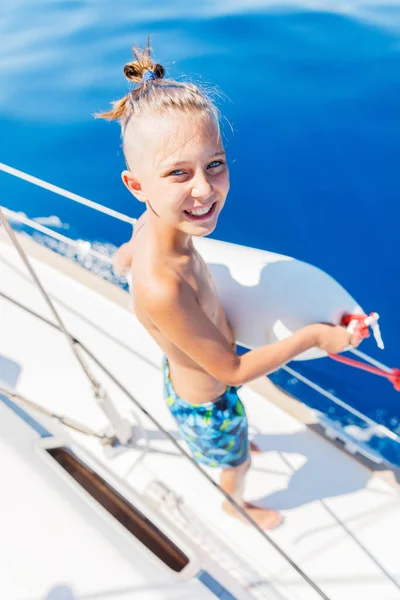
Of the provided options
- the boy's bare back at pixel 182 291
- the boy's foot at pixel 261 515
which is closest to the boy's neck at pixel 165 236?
the boy's bare back at pixel 182 291

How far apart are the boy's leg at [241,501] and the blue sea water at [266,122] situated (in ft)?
2.63

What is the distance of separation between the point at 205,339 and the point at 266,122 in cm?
247

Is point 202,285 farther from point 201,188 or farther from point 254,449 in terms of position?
point 254,449

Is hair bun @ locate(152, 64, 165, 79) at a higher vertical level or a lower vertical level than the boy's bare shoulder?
higher

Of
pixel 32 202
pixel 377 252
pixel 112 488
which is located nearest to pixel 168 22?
pixel 32 202

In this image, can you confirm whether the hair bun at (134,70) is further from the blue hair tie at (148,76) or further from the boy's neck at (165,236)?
the boy's neck at (165,236)

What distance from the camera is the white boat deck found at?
1.24 m

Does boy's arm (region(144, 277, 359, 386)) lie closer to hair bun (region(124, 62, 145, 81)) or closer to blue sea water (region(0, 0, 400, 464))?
hair bun (region(124, 62, 145, 81))

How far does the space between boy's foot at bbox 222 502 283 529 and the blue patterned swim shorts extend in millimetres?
184

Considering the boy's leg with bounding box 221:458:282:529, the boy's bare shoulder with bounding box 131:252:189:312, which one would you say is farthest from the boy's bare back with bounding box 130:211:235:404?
the boy's leg with bounding box 221:458:282:529

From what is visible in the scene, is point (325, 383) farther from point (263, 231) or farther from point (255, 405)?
point (263, 231)

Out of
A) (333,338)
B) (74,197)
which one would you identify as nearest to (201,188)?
(333,338)

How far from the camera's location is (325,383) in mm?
2143

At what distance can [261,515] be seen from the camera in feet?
4.46
